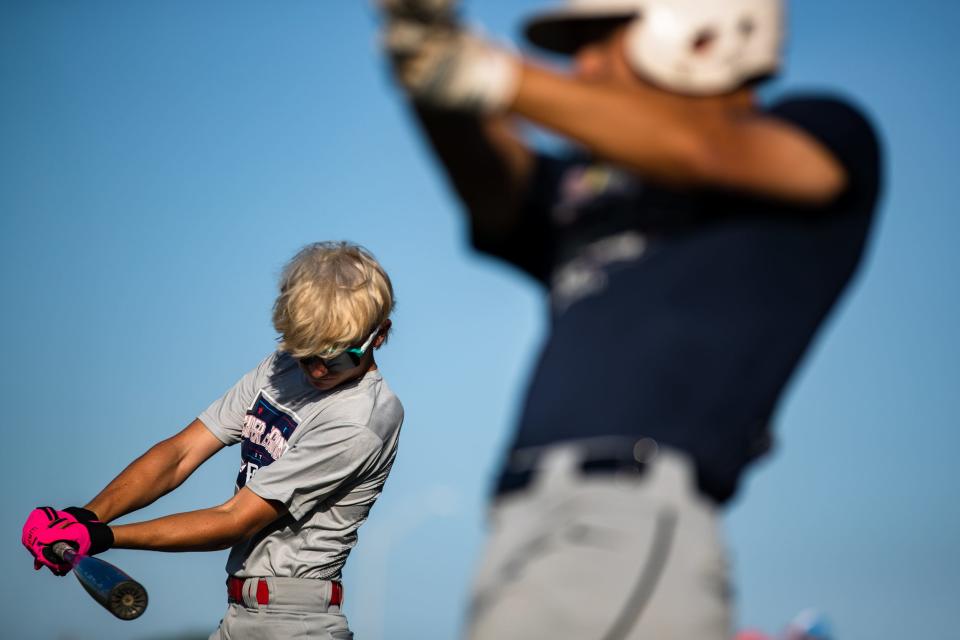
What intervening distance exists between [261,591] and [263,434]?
63 cm

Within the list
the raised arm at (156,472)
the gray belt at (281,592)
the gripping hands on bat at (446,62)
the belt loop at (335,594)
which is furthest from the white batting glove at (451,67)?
the raised arm at (156,472)

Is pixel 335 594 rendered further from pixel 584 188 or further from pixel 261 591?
pixel 584 188

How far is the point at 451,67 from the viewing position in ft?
6.19

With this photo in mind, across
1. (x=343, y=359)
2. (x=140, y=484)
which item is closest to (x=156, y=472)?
(x=140, y=484)

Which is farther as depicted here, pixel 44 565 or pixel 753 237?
pixel 44 565

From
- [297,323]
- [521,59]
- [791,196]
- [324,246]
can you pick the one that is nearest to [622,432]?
[791,196]

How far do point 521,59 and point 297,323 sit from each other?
2.50 metres

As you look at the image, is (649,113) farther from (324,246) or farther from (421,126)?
(324,246)

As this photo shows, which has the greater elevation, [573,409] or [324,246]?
[573,409]

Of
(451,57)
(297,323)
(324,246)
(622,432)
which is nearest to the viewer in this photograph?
(451,57)

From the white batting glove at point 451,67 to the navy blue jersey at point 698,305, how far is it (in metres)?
0.46

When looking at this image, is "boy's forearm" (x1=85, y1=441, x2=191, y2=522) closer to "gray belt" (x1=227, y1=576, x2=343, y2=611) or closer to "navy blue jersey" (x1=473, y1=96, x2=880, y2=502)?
"gray belt" (x1=227, y1=576, x2=343, y2=611)

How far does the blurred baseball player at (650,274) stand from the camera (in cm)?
196

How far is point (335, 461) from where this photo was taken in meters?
4.55
